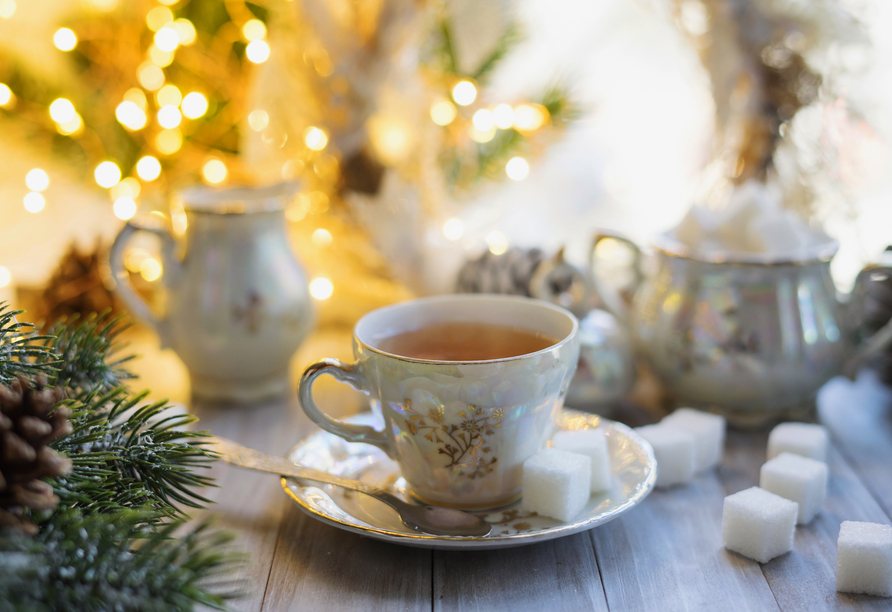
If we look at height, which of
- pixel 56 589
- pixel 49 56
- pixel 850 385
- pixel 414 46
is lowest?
pixel 850 385

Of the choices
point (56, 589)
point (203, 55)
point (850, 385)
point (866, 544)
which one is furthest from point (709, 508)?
point (203, 55)

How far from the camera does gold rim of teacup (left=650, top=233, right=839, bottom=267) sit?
747 millimetres

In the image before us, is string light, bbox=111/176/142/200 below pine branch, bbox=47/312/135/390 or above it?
above

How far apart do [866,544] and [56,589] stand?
1.66 ft

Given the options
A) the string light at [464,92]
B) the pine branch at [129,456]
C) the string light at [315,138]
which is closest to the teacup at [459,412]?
the pine branch at [129,456]

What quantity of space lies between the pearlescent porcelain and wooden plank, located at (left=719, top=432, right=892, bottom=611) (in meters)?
0.05

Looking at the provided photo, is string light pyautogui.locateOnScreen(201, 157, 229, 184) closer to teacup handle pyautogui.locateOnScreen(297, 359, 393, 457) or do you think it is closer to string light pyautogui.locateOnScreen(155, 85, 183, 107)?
string light pyautogui.locateOnScreen(155, 85, 183, 107)

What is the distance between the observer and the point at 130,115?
1.12 meters

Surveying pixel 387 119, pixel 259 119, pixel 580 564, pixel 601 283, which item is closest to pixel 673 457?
pixel 580 564

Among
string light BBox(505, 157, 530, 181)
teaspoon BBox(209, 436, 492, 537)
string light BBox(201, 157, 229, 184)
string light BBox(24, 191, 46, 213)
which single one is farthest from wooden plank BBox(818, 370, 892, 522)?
string light BBox(24, 191, 46, 213)

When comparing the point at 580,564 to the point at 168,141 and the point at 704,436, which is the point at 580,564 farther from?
the point at 168,141

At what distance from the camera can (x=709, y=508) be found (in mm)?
638

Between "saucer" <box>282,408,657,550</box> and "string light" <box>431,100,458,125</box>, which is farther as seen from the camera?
"string light" <box>431,100,458,125</box>

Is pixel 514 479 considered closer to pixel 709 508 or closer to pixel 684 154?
pixel 709 508
